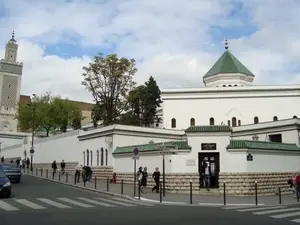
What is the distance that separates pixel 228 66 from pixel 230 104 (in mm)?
10783

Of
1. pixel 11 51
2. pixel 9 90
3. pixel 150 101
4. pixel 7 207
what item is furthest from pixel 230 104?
pixel 11 51

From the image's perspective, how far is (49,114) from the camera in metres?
73.0

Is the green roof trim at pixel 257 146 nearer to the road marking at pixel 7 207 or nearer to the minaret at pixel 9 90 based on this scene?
the road marking at pixel 7 207

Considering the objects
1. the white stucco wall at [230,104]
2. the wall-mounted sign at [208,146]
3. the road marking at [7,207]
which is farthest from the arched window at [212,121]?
the road marking at [7,207]

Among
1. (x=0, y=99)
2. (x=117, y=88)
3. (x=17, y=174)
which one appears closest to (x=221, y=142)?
(x=17, y=174)

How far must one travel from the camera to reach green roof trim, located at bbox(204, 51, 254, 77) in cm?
6134

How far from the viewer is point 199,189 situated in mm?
25922

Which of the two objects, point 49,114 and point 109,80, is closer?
point 109,80

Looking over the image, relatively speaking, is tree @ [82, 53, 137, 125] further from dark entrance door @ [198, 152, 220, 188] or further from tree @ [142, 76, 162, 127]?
dark entrance door @ [198, 152, 220, 188]

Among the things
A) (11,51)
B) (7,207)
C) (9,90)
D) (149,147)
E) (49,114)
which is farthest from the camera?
(11,51)

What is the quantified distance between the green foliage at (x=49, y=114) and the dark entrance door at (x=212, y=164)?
49.4 m

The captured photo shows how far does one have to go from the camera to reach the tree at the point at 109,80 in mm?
52000

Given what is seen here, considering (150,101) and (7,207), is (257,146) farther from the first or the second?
(150,101)

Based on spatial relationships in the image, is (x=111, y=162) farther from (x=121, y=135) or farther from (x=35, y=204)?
(x=35, y=204)
